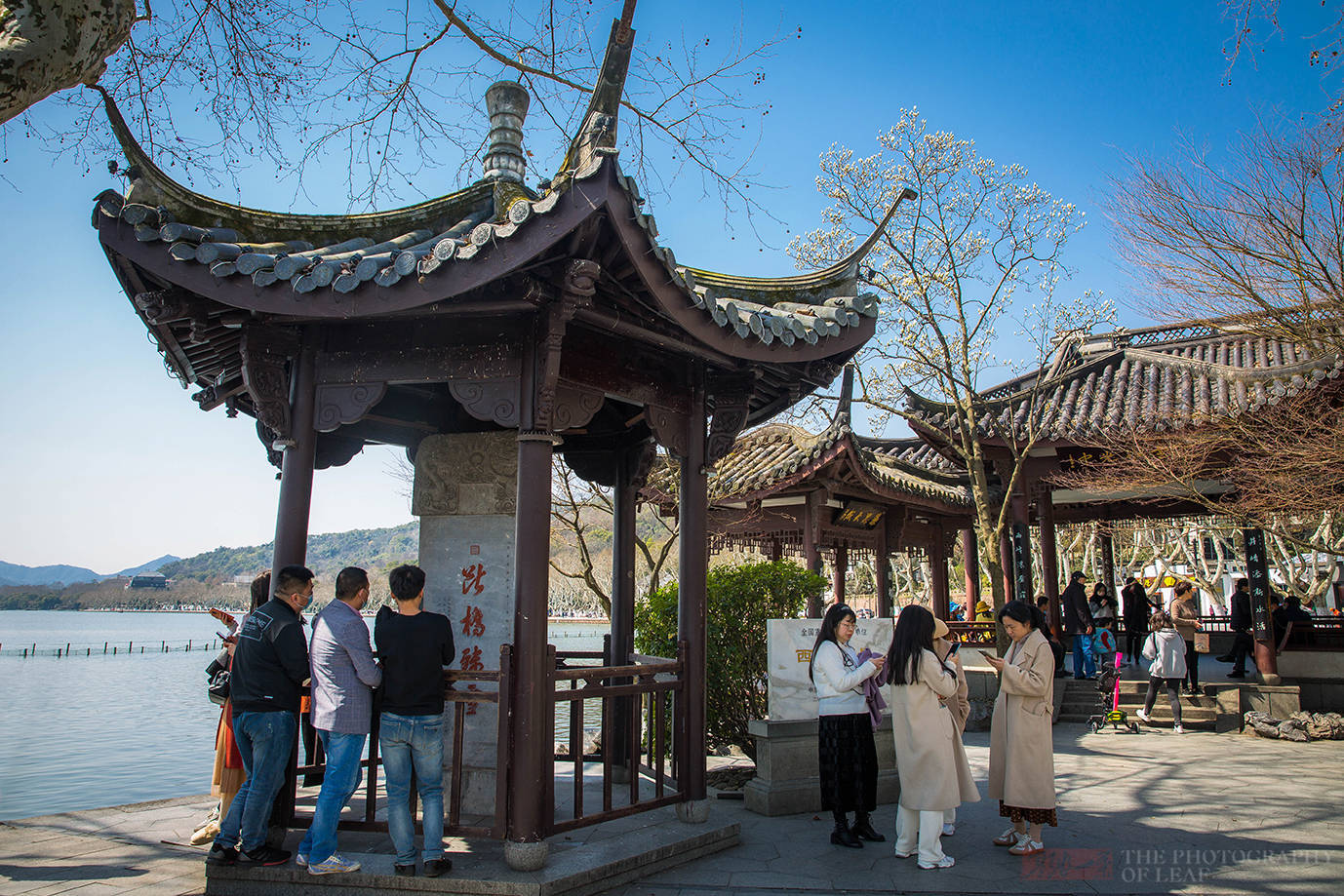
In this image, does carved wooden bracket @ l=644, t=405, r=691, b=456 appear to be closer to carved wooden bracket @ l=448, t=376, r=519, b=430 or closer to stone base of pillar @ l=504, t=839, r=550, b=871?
carved wooden bracket @ l=448, t=376, r=519, b=430

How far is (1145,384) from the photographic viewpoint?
13656mm

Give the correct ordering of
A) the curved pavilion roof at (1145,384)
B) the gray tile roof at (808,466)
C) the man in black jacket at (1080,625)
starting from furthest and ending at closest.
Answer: the man in black jacket at (1080,625), the gray tile roof at (808,466), the curved pavilion roof at (1145,384)

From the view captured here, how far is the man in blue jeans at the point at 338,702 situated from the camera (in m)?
4.21

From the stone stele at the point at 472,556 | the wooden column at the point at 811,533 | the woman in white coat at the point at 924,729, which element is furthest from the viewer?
the wooden column at the point at 811,533

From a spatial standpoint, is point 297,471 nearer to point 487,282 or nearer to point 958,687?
point 487,282

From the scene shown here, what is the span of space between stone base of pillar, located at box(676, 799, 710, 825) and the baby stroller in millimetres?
7928

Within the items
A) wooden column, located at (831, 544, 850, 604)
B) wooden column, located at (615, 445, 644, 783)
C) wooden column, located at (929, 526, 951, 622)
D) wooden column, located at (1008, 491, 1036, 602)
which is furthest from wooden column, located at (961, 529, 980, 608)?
wooden column, located at (615, 445, 644, 783)

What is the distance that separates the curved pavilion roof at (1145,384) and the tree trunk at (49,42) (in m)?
10.3

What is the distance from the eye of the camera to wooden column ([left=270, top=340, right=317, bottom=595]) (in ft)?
16.5

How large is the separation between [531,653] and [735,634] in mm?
3455

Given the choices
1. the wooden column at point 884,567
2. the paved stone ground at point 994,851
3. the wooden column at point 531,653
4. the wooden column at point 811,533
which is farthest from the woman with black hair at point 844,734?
the wooden column at point 884,567

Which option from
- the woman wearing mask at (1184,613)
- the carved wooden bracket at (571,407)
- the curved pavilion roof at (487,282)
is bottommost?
the woman wearing mask at (1184,613)

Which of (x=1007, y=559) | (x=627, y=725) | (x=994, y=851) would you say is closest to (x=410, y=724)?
(x=627, y=725)

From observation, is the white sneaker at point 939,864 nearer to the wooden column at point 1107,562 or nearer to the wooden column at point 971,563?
the wooden column at point 971,563
